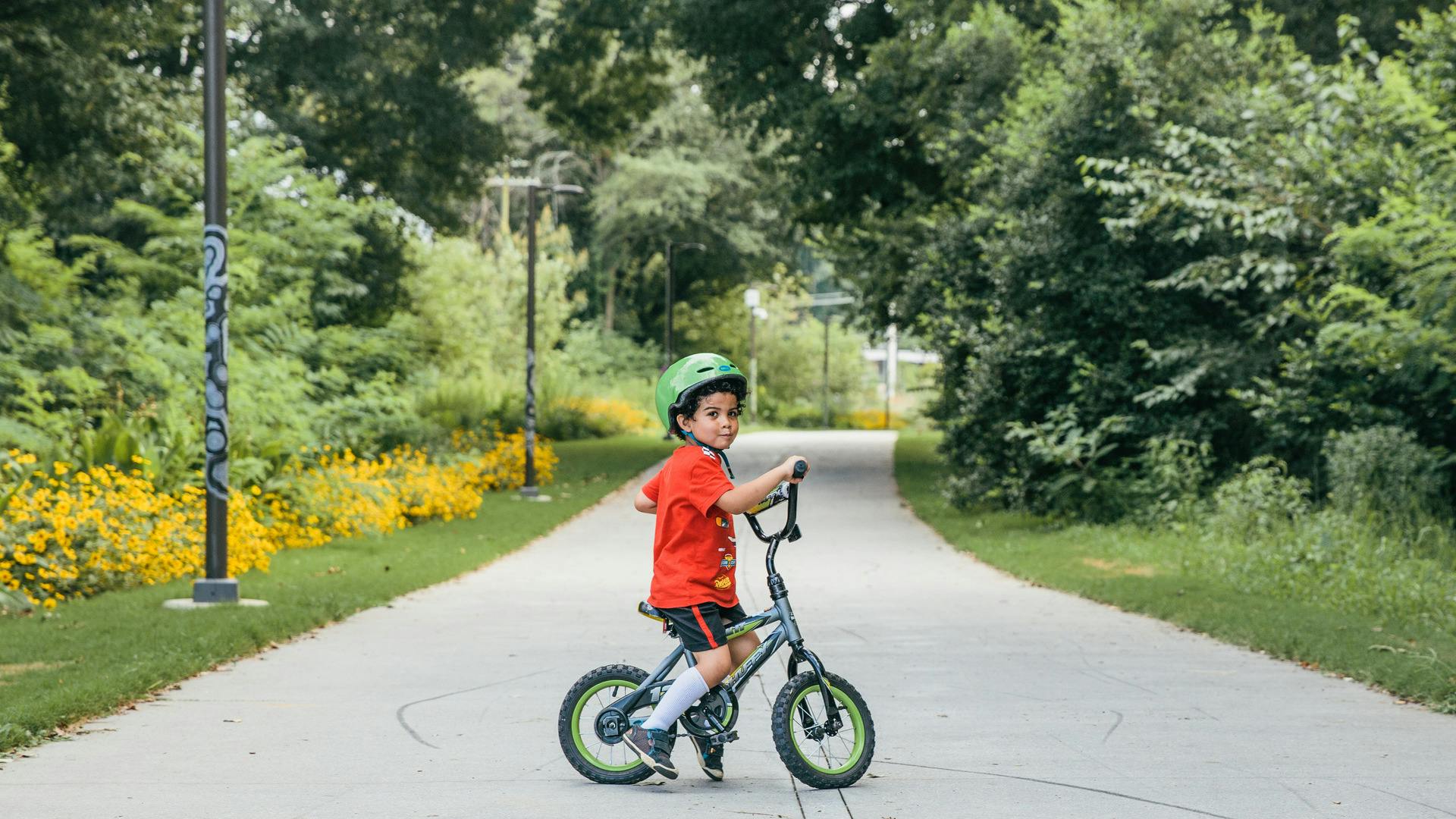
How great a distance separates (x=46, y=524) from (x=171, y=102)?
11.6 m

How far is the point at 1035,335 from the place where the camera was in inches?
893

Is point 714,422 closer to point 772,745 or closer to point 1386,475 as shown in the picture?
point 772,745

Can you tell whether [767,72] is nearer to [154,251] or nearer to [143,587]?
[154,251]

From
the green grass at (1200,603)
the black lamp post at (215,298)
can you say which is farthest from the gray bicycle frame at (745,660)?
the black lamp post at (215,298)

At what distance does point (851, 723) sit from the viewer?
6.59 meters

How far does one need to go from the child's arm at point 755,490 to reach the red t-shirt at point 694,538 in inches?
4.6

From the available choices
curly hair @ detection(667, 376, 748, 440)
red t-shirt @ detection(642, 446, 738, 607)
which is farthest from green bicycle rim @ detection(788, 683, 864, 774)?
curly hair @ detection(667, 376, 748, 440)

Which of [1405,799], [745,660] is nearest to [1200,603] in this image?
[1405,799]

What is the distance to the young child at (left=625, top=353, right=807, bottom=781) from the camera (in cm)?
630

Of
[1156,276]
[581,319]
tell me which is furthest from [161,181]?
[581,319]

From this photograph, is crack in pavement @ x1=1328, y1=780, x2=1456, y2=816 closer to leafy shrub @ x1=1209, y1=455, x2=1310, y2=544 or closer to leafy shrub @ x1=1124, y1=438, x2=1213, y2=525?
leafy shrub @ x1=1209, y1=455, x2=1310, y2=544

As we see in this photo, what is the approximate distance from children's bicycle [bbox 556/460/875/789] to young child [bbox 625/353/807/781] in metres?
Result: 0.09

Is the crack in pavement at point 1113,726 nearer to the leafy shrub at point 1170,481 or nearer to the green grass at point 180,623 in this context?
the green grass at point 180,623

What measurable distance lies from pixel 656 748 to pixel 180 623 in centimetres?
641
